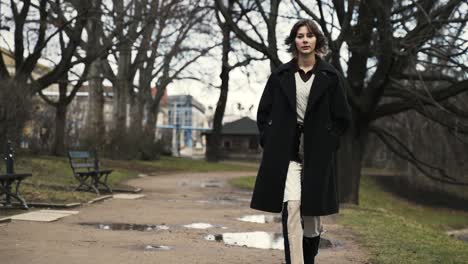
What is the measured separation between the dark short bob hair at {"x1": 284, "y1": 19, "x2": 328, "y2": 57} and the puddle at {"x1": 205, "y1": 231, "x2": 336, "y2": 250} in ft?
11.4

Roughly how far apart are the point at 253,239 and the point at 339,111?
13.6ft

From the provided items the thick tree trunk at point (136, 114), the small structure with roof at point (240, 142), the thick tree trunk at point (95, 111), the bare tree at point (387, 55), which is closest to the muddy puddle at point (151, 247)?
the bare tree at point (387, 55)

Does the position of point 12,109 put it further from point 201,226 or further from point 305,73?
point 305,73

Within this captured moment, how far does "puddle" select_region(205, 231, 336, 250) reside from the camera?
7845 millimetres

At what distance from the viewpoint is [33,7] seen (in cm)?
2342

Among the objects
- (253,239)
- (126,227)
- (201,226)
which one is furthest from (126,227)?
(253,239)

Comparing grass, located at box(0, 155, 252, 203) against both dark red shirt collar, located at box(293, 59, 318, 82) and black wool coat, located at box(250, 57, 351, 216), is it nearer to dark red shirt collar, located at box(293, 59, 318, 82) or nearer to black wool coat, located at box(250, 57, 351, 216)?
black wool coat, located at box(250, 57, 351, 216)

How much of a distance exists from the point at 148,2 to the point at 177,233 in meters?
18.2

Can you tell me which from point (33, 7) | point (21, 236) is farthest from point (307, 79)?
point (33, 7)

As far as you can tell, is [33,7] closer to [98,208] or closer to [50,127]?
[50,127]

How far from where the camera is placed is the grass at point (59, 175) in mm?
12275

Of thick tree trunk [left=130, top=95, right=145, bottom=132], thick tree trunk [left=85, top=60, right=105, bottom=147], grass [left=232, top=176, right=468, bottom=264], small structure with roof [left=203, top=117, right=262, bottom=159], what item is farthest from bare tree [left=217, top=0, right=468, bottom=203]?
small structure with roof [left=203, top=117, right=262, bottom=159]

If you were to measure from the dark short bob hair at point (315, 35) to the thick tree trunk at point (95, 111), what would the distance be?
2654 cm

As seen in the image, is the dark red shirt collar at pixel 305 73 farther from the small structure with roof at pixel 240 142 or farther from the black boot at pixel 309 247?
the small structure with roof at pixel 240 142
